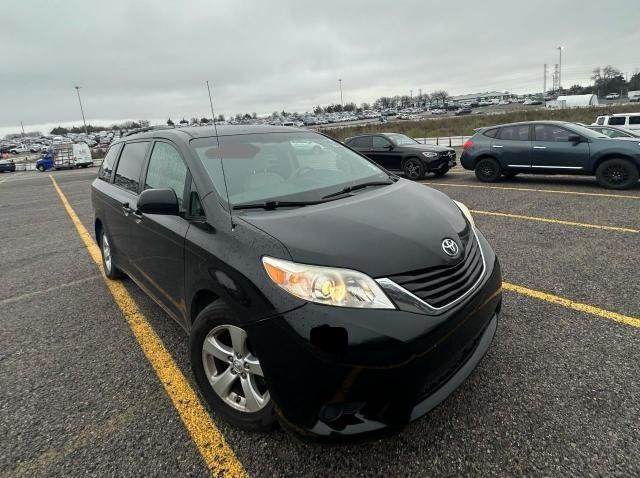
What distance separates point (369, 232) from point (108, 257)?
3.73 metres

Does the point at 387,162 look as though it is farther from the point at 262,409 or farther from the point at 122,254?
the point at 262,409

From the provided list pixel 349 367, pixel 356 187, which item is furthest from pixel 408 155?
pixel 349 367

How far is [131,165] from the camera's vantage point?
3723mm

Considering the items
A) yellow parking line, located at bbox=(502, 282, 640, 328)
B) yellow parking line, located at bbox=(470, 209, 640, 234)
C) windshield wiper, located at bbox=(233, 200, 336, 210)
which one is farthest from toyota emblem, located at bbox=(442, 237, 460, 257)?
yellow parking line, located at bbox=(470, 209, 640, 234)

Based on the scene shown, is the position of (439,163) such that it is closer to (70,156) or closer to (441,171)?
(441,171)

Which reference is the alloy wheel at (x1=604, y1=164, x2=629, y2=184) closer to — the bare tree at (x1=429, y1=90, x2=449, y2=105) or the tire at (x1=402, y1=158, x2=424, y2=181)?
the tire at (x1=402, y1=158, x2=424, y2=181)

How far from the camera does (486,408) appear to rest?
7.43ft

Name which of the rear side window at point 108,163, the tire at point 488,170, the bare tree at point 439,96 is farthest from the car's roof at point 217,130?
the bare tree at point 439,96

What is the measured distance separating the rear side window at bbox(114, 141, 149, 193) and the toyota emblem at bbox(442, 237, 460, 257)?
265cm

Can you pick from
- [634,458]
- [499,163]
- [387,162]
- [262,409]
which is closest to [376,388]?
[262,409]

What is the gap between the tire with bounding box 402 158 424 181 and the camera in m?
11.4

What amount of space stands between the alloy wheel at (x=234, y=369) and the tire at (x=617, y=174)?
29.9 feet

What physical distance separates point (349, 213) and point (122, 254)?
2637 millimetres

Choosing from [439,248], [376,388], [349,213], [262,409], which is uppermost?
[349,213]
